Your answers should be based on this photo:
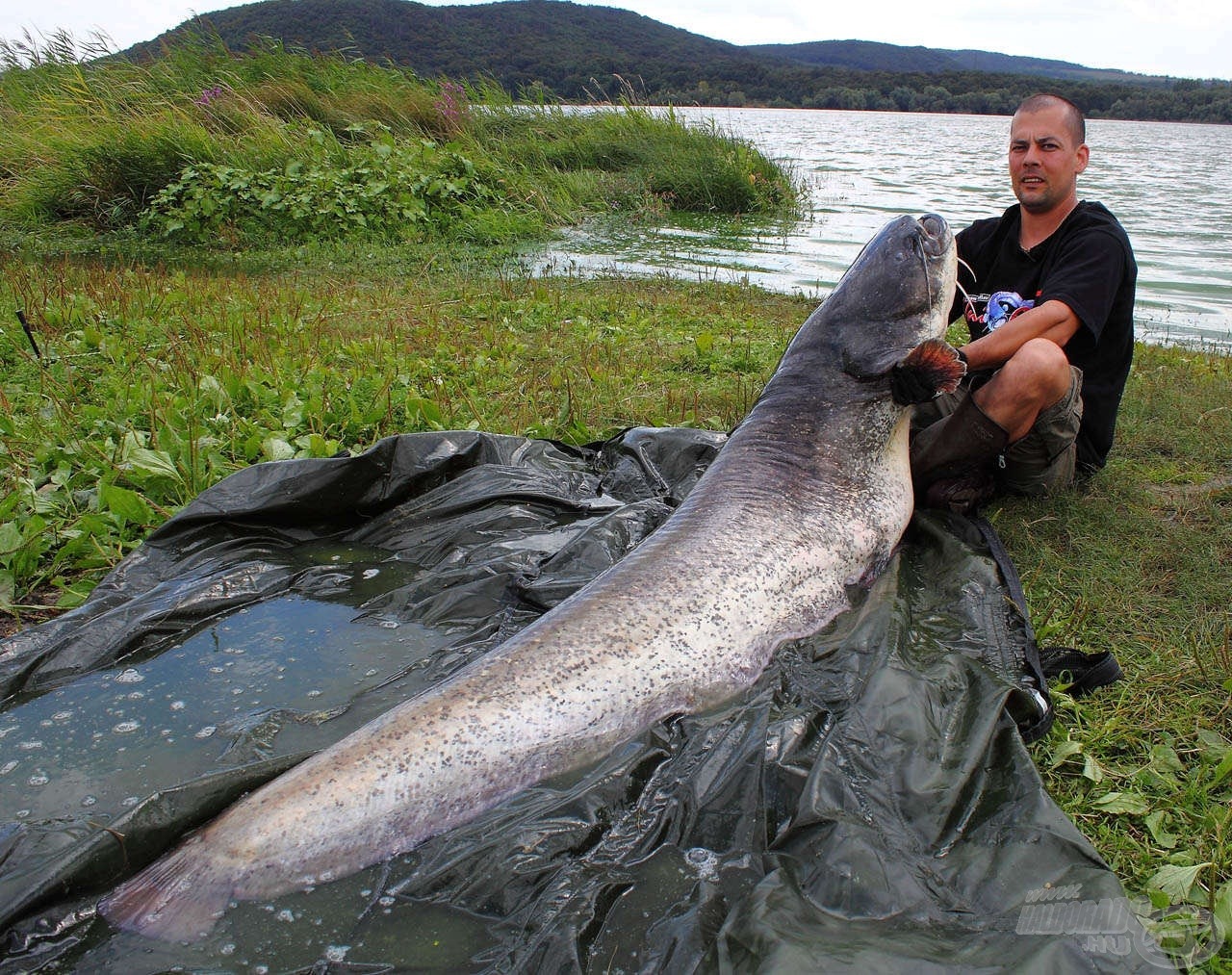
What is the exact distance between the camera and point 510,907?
77.9 inches

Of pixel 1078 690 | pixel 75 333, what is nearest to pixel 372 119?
pixel 75 333

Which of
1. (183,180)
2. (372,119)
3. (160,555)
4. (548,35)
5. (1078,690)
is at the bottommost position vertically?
(1078,690)

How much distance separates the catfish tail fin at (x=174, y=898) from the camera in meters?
1.88

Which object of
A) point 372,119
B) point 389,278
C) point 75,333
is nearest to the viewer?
point 75,333

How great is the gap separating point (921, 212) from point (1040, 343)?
36.9 ft

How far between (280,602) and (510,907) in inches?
65.6

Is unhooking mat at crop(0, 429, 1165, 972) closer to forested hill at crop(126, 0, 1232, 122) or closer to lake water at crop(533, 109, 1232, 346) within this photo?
lake water at crop(533, 109, 1232, 346)

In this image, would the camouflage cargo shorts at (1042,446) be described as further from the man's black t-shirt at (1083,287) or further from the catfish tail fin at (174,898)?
the catfish tail fin at (174,898)

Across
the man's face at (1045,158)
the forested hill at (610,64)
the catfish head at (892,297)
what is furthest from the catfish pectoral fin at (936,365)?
the forested hill at (610,64)

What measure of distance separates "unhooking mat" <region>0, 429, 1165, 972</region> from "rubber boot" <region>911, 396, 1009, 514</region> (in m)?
0.28

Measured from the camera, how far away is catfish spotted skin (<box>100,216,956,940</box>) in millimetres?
2000

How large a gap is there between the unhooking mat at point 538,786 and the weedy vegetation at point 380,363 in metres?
0.34

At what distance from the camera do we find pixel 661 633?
257cm

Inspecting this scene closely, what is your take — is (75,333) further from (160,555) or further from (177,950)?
(177,950)
